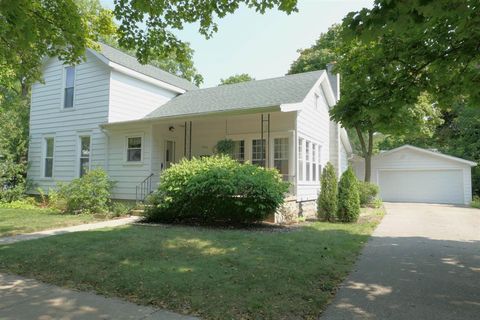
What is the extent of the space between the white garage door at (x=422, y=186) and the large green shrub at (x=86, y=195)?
19327 mm

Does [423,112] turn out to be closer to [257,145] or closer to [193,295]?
[257,145]

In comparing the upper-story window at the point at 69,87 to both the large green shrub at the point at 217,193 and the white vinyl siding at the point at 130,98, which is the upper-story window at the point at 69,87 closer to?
the white vinyl siding at the point at 130,98

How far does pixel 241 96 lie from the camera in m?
14.8

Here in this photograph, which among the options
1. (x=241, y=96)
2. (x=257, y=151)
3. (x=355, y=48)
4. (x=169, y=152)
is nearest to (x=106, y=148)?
(x=169, y=152)

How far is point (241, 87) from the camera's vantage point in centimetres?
1655

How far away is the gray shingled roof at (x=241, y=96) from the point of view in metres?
13.0

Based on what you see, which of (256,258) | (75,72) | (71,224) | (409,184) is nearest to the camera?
(256,258)

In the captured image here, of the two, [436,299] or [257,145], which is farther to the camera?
[257,145]

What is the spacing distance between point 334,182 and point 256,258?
622cm

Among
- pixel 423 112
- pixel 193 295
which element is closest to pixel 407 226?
pixel 193 295

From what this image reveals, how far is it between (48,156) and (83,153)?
7.97ft

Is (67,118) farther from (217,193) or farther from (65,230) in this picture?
(217,193)

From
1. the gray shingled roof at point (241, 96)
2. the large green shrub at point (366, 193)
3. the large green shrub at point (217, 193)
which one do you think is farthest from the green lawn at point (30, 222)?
the large green shrub at point (366, 193)

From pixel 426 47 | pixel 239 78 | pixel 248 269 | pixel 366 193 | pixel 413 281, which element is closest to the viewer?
pixel 413 281
